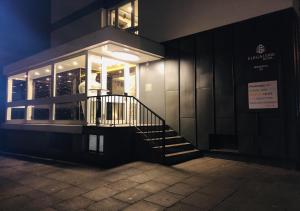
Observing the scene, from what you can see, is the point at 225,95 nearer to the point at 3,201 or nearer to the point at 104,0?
the point at 3,201

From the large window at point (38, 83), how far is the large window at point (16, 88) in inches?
60.1

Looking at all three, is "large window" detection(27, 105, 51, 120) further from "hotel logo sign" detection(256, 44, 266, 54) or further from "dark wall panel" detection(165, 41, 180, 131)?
"hotel logo sign" detection(256, 44, 266, 54)

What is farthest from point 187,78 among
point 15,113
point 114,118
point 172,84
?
point 15,113

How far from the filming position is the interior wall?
8.85 meters

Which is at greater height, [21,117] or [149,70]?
[149,70]

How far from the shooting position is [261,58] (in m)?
6.59

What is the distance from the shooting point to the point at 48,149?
8.70 metres

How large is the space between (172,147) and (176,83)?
2.48m

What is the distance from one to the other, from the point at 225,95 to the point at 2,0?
13144 mm

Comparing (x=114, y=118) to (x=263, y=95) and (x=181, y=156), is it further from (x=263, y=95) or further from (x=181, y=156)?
(x=263, y=95)

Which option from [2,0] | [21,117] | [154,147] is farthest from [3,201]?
[2,0]

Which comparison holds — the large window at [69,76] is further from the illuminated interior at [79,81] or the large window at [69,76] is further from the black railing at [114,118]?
the black railing at [114,118]

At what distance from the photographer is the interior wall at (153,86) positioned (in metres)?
8.85

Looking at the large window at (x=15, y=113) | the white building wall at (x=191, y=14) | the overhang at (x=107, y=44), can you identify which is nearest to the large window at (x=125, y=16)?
the white building wall at (x=191, y=14)
